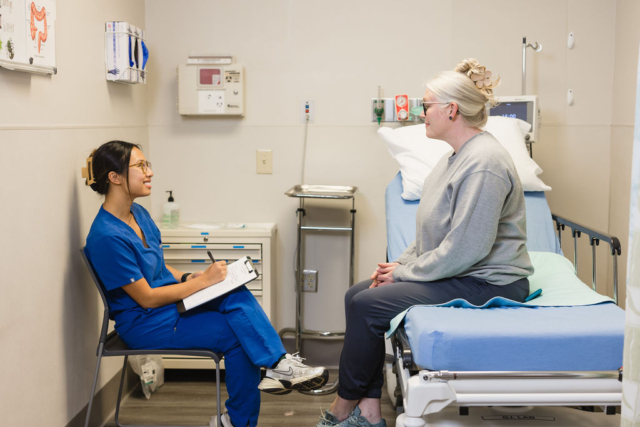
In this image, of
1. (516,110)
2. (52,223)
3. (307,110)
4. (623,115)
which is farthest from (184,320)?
(623,115)

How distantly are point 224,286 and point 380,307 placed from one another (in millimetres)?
568

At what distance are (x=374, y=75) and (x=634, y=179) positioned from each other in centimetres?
248

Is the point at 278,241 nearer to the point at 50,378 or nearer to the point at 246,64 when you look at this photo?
the point at 246,64

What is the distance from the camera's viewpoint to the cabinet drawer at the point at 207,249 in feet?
9.98

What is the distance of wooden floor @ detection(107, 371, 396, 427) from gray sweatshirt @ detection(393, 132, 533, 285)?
3.02 feet

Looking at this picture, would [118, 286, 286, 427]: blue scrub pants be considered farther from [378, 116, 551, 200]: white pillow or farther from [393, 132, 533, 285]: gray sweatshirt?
[378, 116, 551, 200]: white pillow

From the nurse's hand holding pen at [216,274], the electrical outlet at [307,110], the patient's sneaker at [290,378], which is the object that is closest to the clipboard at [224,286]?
the nurse's hand holding pen at [216,274]

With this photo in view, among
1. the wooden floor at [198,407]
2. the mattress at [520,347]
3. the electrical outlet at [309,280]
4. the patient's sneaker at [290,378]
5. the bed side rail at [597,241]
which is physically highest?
the bed side rail at [597,241]

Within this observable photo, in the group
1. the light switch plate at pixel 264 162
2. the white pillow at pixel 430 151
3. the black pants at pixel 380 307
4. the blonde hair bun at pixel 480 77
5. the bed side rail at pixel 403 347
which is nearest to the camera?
the bed side rail at pixel 403 347

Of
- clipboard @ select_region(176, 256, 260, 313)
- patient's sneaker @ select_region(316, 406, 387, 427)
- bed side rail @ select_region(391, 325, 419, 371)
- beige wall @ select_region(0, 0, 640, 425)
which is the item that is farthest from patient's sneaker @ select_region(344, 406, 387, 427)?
beige wall @ select_region(0, 0, 640, 425)

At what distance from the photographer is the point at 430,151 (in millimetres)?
2799

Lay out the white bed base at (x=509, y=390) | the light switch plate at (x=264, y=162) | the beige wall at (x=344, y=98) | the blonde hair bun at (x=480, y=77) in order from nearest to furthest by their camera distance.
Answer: the white bed base at (x=509, y=390), the blonde hair bun at (x=480, y=77), the beige wall at (x=344, y=98), the light switch plate at (x=264, y=162)

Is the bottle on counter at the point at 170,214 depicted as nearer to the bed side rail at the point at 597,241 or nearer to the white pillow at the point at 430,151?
the white pillow at the point at 430,151

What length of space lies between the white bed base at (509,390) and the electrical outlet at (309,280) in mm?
1740
